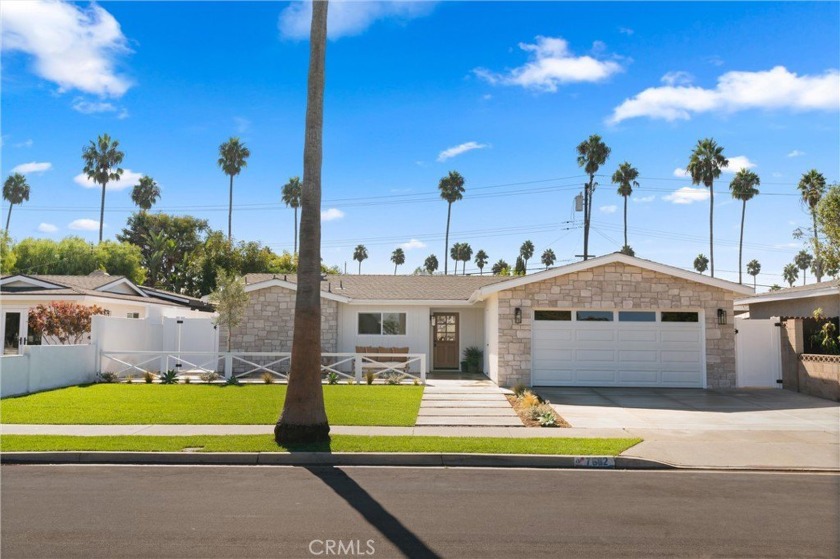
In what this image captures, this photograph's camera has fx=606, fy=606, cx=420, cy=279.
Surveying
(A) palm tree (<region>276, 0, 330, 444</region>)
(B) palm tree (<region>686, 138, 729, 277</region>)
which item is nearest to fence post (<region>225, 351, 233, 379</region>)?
(A) palm tree (<region>276, 0, 330, 444</region>)

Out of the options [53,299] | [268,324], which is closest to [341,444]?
[268,324]

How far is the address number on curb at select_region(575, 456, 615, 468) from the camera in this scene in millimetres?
9523

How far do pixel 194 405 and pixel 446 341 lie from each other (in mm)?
11951

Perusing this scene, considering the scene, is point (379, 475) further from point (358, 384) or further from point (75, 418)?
point (358, 384)

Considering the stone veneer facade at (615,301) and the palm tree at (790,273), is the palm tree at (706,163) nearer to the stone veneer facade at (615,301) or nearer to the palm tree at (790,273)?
the stone veneer facade at (615,301)

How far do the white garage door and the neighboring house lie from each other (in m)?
16.4

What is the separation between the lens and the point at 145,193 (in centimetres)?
6288

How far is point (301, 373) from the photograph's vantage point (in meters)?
10.4

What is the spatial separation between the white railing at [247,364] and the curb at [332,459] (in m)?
9.70

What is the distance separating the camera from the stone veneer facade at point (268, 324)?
2294cm

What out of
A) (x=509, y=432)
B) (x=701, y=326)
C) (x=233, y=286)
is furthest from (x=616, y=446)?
(x=233, y=286)

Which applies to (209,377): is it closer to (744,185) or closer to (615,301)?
(615,301)

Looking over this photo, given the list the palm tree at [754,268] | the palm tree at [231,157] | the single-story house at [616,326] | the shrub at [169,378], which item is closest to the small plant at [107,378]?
the shrub at [169,378]

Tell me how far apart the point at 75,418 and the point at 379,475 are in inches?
309
